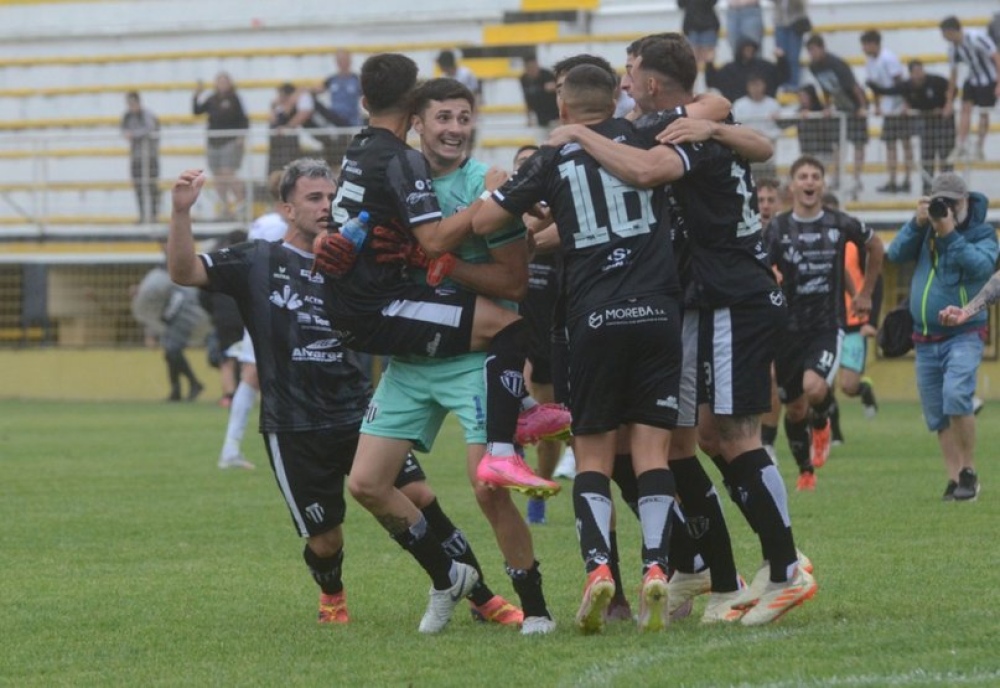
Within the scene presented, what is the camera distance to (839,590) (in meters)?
8.29

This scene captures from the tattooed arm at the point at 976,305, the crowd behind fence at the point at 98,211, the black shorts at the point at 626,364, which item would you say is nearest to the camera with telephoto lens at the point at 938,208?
the tattooed arm at the point at 976,305

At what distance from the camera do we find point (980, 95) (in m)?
22.8

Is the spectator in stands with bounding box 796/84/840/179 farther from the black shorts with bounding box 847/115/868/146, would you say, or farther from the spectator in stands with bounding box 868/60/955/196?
the spectator in stands with bounding box 868/60/955/196

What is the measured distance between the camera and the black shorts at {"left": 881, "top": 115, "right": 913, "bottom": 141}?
74.8ft

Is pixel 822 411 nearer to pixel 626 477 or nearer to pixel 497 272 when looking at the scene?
pixel 626 477

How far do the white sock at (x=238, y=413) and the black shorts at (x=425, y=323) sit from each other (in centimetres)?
838

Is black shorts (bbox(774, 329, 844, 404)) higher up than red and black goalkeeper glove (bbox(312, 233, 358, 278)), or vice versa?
red and black goalkeeper glove (bbox(312, 233, 358, 278))

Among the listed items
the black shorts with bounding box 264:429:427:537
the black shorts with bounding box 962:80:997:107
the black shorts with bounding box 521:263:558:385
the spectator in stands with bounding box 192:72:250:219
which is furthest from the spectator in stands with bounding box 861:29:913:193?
the black shorts with bounding box 264:429:427:537

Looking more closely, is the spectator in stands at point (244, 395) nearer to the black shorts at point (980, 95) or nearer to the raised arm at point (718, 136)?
the raised arm at point (718, 136)

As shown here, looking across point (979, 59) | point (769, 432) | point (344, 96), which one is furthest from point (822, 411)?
point (344, 96)

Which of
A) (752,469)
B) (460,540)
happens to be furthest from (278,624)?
(752,469)

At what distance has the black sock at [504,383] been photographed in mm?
7191

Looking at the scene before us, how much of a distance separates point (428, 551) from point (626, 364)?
1.19 m

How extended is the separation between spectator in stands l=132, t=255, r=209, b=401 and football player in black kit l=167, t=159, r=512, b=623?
19328 mm
